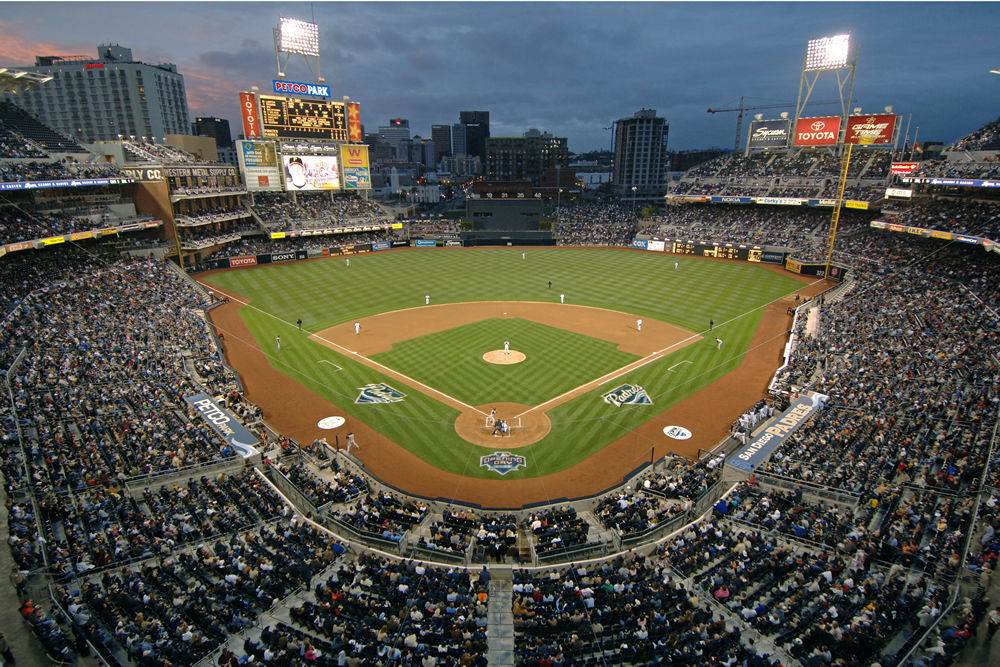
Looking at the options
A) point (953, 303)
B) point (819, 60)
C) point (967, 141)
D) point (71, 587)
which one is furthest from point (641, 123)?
point (71, 587)

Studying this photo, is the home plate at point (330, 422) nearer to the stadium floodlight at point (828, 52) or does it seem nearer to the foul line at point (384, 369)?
the foul line at point (384, 369)

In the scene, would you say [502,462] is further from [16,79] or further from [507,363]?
[16,79]

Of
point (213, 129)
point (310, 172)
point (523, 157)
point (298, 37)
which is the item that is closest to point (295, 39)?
point (298, 37)

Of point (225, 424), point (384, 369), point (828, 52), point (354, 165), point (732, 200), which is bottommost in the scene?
point (384, 369)

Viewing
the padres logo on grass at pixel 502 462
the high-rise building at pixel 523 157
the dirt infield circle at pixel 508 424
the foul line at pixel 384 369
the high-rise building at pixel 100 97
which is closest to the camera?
the padres logo on grass at pixel 502 462

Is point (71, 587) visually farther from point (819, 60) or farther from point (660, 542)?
point (819, 60)

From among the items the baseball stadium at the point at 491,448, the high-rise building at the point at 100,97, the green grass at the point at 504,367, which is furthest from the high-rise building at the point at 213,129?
the green grass at the point at 504,367

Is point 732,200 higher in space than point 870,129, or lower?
lower

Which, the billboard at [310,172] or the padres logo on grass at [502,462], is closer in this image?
the padres logo on grass at [502,462]
